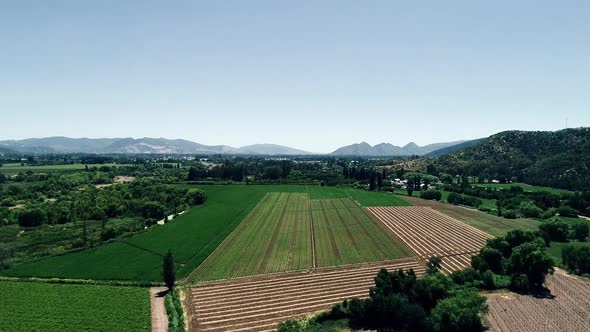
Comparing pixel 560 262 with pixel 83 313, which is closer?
pixel 83 313

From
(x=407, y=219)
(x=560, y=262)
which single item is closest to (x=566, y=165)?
(x=407, y=219)

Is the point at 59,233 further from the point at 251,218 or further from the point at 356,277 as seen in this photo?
the point at 356,277

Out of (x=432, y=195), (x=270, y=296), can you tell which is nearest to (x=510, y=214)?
(x=432, y=195)

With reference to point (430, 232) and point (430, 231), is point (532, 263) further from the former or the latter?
point (430, 231)

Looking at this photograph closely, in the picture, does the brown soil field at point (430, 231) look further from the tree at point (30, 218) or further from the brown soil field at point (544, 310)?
the tree at point (30, 218)

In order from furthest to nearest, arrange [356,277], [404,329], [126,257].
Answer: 1. [126,257]
2. [356,277]
3. [404,329]

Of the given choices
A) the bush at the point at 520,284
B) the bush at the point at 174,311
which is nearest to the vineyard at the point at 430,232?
the bush at the point at 520,284
